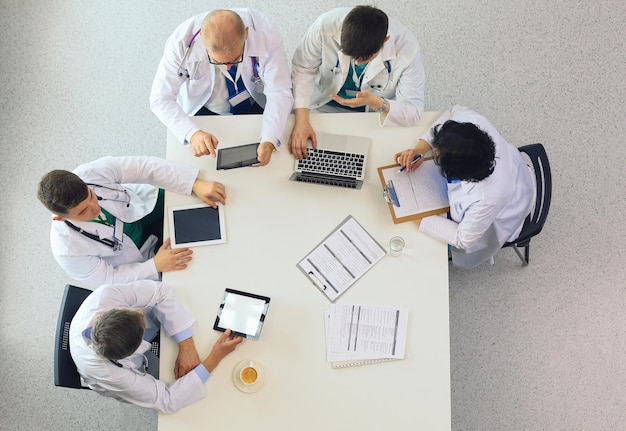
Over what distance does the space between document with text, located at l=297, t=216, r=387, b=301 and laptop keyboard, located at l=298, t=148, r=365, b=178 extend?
21cm

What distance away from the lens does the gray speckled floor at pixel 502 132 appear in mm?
2596

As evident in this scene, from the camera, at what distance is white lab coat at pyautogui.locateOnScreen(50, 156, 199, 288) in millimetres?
1979

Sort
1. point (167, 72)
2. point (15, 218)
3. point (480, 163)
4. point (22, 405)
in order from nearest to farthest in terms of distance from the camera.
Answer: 1. point (480, 163)
2. point (167, 72)
3. point (22, 405)
4. point (15, 218)

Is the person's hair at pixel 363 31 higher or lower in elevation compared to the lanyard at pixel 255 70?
higher

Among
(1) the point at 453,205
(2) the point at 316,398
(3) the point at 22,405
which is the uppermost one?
(1) the point at 453,205

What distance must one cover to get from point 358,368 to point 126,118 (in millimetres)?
1880

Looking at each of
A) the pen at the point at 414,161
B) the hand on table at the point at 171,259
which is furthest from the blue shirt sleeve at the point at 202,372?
the pen at the point at 414,161

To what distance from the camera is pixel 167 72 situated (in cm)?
219

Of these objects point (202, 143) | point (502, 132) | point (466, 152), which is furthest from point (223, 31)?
point (502, 132)

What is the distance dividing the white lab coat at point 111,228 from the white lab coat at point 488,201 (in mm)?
943

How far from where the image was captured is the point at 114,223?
2.10 metres

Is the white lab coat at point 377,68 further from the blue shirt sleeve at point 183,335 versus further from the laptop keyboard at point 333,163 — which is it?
the blue shirt sleeve at point 183,335

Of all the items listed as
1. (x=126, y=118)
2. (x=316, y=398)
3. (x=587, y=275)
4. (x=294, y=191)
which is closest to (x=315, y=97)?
(x=294, y=191)

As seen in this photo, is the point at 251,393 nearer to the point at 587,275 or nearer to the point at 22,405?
the point at 22,405
